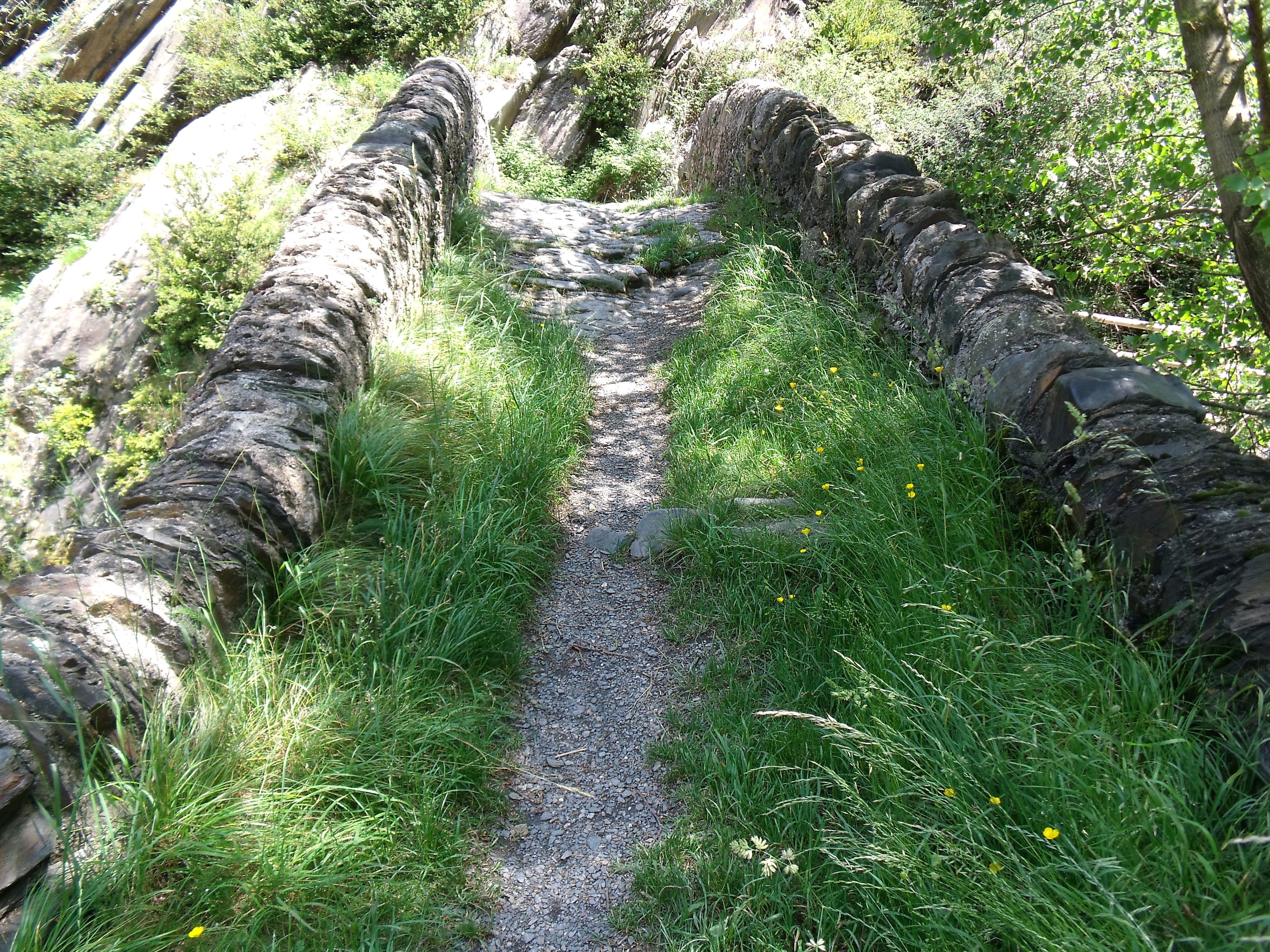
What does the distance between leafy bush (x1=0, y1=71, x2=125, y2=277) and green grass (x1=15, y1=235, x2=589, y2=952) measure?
9.56 m

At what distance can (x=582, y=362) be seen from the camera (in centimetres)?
604

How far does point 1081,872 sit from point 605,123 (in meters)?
16.5

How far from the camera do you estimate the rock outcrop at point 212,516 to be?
6.27ft

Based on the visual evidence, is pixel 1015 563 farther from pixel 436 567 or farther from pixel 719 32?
pixel 719 32

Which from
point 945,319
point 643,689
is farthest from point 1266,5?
point 643,689

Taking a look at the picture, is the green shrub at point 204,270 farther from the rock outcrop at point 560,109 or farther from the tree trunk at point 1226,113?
the rock outcrop at point 560,109

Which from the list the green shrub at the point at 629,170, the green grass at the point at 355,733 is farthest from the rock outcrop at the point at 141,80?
the green grass at the point at 355,733

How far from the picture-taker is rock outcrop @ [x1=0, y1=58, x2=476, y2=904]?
191 cm

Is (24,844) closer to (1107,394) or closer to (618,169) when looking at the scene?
(1107,394)

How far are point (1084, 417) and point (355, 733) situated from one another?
9.12 feet

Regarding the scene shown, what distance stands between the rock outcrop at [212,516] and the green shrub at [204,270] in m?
1.58

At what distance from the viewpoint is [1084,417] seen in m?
2.56

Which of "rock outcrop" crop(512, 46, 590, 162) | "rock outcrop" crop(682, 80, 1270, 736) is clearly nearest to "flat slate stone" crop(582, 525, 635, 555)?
"rock outcrop" crop(682, 80, 1270, 736)

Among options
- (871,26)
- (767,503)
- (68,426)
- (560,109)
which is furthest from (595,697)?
(560,109)
